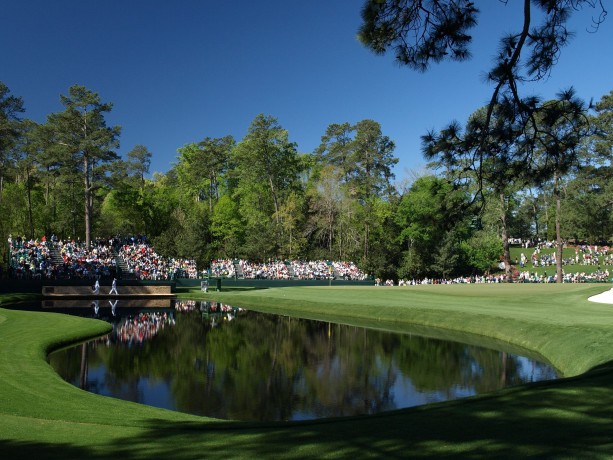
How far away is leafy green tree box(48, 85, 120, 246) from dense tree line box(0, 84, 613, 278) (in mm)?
130

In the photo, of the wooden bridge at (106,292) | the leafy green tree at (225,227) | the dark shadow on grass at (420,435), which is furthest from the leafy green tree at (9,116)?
the dark shadow on grass at (420,435)

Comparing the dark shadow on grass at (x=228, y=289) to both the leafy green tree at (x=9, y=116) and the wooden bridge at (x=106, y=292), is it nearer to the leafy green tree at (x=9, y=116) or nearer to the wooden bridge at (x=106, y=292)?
the wooden bridge at (x=106, y=292)

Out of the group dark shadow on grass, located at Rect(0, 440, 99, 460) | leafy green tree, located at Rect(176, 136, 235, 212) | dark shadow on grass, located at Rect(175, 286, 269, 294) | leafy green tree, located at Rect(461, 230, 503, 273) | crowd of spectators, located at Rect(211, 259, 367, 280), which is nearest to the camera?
dark shadow on grass, located at Rect(0, 440, 99, 460)

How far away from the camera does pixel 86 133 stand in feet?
185

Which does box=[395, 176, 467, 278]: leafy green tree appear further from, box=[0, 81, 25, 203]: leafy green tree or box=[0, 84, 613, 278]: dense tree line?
box=[0, 81, 25, 203]: leafy green tree

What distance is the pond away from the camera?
43.3ft

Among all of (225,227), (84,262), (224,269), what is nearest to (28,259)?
(84,262)

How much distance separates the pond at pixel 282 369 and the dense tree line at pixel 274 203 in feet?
85.3

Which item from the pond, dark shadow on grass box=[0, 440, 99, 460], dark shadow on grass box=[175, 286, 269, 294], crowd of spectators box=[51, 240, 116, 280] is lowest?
the pond

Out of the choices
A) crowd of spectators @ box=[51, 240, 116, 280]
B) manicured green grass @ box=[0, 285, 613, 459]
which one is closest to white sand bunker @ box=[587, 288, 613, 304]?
manicured green grass @ box=[0, 285, 613, 459]

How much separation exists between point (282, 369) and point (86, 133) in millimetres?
47252

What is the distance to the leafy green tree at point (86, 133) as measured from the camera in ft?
179

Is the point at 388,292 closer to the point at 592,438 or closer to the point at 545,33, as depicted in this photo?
the point at 545,33

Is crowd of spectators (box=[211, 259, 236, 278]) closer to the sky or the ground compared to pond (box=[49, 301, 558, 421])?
closer to the sky
